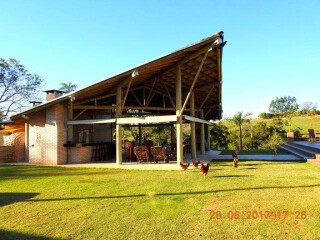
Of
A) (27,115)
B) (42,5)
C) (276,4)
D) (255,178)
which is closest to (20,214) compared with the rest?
(255,178)

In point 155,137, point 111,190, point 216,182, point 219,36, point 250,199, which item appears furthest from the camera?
point 155,137

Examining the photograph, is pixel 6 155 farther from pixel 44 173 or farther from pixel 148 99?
pixel 148 99

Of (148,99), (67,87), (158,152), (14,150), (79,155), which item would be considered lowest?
(79,155)

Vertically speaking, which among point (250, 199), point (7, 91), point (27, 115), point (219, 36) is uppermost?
point (7, 91)

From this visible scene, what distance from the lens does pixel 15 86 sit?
86.4 feet

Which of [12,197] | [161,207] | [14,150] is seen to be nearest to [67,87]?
[14,150]

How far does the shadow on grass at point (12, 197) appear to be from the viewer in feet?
16.3

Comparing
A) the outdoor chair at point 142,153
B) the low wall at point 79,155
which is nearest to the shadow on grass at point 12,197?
the outdoor chair at point 142,153

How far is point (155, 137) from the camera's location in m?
25.7

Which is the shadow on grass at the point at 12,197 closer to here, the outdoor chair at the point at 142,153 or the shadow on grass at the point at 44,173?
the shadow on grass at the point at 44,173

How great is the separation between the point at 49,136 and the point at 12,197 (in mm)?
6603

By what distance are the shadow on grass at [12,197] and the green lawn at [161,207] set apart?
20mm

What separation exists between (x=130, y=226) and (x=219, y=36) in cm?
732

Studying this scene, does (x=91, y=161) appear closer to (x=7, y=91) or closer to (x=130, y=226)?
(x=130, y=226)
